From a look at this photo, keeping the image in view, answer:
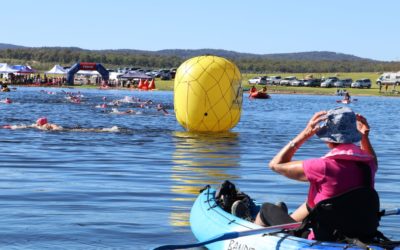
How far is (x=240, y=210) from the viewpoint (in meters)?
9.66

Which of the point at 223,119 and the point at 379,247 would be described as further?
the point at 223,119

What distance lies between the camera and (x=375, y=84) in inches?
4904

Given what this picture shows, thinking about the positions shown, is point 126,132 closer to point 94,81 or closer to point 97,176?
point 97,176

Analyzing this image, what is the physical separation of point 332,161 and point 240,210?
2.39 metres

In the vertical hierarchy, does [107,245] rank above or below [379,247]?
below

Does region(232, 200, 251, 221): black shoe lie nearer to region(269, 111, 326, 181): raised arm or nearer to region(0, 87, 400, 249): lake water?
region(0, 87, 400, 249): lake water

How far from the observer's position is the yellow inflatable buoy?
24.3m

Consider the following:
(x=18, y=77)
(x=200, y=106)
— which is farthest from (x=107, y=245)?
(x=18, y=77)

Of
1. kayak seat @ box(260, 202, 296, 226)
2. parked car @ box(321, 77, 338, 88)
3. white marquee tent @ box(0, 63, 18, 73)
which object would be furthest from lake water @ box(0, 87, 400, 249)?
parked car @ box(321, 77, 338, 88)

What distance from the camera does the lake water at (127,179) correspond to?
10812 mm

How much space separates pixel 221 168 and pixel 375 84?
360 feet

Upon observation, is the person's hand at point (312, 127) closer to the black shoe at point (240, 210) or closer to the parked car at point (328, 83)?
the black shoe at point (240, 210)

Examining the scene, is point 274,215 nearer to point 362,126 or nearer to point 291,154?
point 291,154

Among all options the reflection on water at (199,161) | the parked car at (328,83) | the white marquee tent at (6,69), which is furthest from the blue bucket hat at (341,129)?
the parked car at (328,83)
